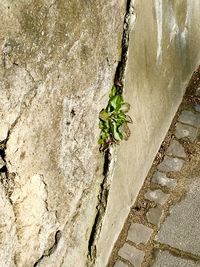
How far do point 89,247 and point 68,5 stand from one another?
4.79 feet

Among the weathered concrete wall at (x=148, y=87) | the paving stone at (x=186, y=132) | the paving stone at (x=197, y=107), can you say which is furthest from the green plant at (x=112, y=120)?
the paving stone at (x=197, y=107)

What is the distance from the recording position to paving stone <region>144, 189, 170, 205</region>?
3616 mm

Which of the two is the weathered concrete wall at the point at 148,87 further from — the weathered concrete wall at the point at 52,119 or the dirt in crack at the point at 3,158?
the dirt in crack at the point at 3,158

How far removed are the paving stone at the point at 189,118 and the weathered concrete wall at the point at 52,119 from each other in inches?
55.3

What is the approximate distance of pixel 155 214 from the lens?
139 inches

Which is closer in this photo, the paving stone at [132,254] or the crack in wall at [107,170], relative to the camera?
the crack in wall at [107,170]

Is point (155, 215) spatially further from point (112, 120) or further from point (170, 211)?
point (112, 120)

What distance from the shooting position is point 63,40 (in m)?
2.21

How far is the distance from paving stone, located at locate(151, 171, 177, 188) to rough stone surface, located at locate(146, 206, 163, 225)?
0.21 m

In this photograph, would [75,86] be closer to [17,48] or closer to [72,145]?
[72,145]

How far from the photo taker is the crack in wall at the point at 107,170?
2.81 meters

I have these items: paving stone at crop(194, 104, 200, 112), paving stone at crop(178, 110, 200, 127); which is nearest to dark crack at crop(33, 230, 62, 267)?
paving stone at crop(178, 110, 200, 127)

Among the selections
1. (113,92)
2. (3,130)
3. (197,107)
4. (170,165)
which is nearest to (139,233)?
(170,165)

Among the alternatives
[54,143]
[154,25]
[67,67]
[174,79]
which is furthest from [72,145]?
[174,79]
